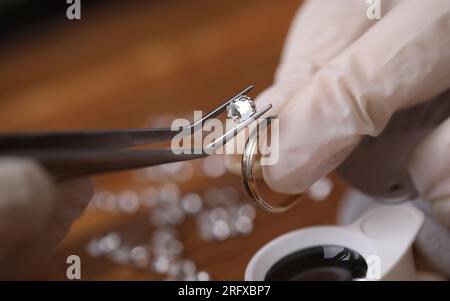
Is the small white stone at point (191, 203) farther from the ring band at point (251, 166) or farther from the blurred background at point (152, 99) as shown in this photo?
the ring band at point (251, 166)

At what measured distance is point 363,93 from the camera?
301 millimetres

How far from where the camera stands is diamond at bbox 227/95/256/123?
0.29 meters

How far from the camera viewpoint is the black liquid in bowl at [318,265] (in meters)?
0.30

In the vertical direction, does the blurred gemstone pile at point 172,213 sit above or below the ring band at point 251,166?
above

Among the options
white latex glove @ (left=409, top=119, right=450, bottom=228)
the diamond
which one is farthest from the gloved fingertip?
the diamond

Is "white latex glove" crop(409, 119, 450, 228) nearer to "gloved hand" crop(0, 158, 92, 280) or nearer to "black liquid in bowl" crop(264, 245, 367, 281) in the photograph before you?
"black liquid in bowl" crop(264, 245, 367, 281)

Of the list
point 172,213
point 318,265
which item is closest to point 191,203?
point 172,213

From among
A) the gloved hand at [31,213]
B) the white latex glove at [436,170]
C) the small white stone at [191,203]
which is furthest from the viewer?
the small white stone at [191,203]

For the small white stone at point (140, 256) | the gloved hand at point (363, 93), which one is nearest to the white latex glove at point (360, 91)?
the gloved hand at point (363, 93)

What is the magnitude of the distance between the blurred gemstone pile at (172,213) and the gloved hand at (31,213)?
0.34ft

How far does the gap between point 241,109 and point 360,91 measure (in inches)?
2.2

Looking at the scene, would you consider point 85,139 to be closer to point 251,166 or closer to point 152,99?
point 251,166

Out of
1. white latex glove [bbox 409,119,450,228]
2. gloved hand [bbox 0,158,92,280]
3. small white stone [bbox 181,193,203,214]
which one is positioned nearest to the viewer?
gloved hand [bbox 0,158,92,280]
